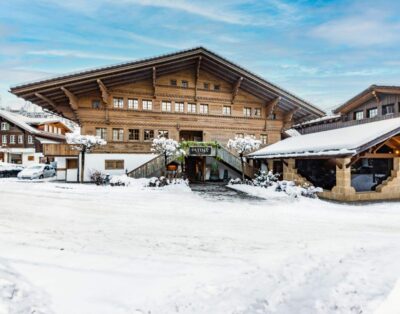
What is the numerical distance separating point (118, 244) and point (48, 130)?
48.9 metres

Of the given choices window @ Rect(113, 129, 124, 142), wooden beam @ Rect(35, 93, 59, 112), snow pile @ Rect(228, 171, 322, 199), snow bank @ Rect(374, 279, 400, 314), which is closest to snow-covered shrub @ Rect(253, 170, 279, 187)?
snow pile @ Rect(228, 171, 322, 199)

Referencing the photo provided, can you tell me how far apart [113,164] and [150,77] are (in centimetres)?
850

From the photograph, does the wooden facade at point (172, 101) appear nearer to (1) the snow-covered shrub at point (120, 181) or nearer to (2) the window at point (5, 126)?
(1) the snow-covered shrub at point (120, 181)

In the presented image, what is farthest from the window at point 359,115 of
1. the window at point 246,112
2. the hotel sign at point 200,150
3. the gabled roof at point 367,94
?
the hotel sign at point 200,150

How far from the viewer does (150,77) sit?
81.6 ft

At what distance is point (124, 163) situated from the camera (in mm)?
23875

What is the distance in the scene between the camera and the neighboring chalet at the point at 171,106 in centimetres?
2252

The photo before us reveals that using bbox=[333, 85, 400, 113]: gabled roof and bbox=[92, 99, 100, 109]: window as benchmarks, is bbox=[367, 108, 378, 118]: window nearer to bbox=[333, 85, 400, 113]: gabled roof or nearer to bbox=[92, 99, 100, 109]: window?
bbox=[333, 85, 400, 113]: gabled roof

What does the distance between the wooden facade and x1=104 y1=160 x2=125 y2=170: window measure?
3.12ft

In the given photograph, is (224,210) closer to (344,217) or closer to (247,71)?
(344,217)

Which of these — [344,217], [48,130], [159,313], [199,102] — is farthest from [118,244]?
[48,130]

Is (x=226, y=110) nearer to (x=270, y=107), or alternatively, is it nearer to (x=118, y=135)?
(x=270, y=107)

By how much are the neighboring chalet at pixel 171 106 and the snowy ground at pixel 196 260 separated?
485 inches

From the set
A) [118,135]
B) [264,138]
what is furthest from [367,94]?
[118,135]
